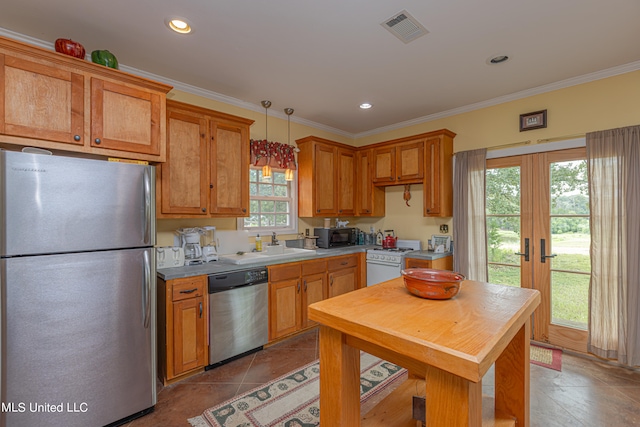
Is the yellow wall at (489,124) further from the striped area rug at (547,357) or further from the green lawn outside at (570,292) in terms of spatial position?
the striped area rug at (547,357)

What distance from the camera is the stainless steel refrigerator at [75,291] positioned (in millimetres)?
1580

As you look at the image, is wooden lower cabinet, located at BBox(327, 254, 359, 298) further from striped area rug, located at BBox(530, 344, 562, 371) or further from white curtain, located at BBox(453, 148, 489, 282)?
striped area rug, located at BBox(530, 344, 562, 371)

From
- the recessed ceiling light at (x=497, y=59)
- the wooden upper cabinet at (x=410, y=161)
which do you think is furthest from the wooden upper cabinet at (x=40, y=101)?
the wooden upper cabinet at (x=410, y=161)

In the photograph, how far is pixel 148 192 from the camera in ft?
6.61

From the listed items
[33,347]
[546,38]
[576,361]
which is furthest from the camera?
[576,361]

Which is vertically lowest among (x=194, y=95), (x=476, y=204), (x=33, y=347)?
(x=33, y=347)

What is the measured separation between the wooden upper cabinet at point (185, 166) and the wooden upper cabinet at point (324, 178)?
57.5 inches

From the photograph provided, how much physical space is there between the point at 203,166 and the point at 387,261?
2513 millimetres

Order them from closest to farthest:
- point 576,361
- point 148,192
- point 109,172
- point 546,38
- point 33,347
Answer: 1. point 33,347
2. point 109,172
3. point 148,192
4. point 546,38
5. point 576,361

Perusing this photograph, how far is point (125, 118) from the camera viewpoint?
212 cm

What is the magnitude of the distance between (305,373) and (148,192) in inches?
78.1

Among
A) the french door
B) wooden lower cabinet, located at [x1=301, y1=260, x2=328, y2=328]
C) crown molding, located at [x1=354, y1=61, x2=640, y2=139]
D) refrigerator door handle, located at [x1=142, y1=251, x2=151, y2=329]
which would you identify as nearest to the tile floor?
the french door

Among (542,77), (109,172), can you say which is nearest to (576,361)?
(542,77)

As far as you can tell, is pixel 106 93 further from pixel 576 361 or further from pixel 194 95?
pixel 576 361
